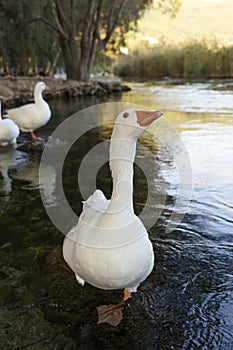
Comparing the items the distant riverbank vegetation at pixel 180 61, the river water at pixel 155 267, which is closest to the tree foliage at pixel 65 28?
the distant riverbank vegetation at pixel 180 61

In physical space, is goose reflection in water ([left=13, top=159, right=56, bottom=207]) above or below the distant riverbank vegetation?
below

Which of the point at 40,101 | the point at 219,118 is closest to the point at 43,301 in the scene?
the point at 40,101

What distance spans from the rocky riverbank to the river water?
8.87 metres

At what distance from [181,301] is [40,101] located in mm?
6183

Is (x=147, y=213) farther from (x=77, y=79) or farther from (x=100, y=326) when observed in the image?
(x=77, y=79)

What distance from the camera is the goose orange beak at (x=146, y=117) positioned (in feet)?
7.98

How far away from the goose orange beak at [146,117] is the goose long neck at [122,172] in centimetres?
15

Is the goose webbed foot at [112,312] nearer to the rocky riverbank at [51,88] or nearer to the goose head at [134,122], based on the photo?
the goose head at [134,122]

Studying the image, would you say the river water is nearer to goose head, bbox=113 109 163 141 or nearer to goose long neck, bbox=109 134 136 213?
goose long neck, bbox=109 134 136 213

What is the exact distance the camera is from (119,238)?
2447 millimetres

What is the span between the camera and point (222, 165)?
21.0 ft

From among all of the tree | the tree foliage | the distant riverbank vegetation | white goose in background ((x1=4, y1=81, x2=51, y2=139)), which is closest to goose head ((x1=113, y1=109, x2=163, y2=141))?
white goose in background ((x1=4, y1=81, x2=51, y2=139))

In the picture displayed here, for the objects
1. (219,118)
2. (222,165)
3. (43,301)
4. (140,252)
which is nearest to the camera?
(140,252)

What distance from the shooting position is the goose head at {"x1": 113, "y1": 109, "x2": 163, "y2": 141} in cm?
244
